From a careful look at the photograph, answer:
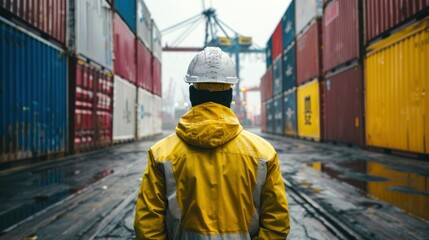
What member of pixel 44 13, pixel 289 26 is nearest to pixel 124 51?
pixel 44 13

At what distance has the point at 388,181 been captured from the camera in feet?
23.9

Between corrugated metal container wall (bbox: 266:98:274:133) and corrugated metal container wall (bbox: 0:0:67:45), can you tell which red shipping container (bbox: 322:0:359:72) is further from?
corrugated metal container wall (bbox: 266:98:274:133)

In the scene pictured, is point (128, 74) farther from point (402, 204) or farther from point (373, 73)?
point (402, 204)

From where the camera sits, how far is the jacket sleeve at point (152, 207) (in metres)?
1.49

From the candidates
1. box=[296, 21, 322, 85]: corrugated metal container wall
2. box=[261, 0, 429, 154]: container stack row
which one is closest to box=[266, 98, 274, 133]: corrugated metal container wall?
box=[261, 0, 429, 154]: container stack row

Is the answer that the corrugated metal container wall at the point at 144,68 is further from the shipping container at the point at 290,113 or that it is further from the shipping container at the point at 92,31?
the shipping container at the point at 290,113

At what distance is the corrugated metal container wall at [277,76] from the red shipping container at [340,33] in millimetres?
10466

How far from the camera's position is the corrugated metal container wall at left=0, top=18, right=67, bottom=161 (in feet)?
30.3

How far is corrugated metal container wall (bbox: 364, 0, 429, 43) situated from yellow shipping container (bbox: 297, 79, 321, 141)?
6229mm

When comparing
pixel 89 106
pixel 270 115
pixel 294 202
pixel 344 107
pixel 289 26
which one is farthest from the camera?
pixel 270 115

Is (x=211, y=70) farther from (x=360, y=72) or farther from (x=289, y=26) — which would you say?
(x=289, y=26)

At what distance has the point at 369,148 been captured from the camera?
1394cm

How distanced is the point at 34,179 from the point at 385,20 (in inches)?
452

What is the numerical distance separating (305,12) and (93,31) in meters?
12.4
